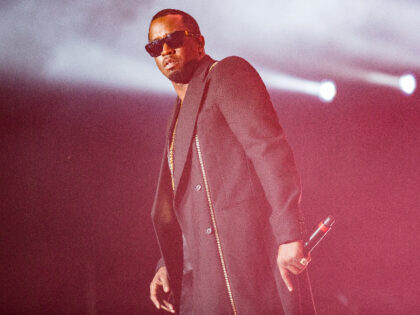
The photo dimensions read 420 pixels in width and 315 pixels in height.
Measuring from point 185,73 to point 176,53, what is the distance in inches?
3.9

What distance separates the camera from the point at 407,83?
3477mm

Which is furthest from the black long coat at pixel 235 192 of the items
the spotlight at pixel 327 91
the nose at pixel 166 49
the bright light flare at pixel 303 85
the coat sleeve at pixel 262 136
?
the spotlight at pixel 327 91

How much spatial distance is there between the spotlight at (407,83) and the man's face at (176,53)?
2.55 m

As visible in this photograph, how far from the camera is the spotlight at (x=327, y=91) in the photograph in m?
3.69

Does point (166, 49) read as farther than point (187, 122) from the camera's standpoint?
Yes

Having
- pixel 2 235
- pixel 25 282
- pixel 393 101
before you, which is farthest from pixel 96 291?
pixel 393 101

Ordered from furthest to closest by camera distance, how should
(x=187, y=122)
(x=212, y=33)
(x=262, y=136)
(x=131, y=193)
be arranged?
(x=131, y=193), (x=212, y=33), (x=187, y=122), (x=262, y=136)

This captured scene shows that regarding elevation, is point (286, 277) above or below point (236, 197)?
below

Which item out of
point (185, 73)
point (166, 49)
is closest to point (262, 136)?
point (185, 73)

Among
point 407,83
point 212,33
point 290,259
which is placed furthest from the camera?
point 407,83

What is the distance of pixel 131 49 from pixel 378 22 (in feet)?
7.28

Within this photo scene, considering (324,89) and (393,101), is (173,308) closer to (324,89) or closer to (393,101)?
(324,89)

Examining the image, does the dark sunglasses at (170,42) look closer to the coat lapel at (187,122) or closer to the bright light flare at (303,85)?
the coat lapel at (187,122)

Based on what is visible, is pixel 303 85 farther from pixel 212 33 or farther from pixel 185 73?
pixel 185 73
